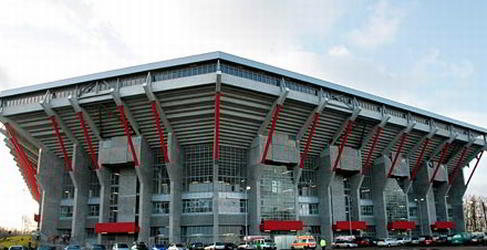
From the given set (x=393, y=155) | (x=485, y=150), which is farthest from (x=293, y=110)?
(x=485, y=150)

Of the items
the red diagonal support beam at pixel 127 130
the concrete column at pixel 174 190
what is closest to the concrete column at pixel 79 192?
the red diagonal support beam at pixel 127 130

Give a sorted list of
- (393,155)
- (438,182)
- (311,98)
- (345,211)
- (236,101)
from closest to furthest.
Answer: (236,101)
(311,98)
(345,211)
(393,155)
(438,182)

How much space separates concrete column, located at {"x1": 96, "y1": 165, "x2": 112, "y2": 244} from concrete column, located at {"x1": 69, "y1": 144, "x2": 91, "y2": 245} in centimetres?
356

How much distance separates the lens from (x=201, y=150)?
6300 cm

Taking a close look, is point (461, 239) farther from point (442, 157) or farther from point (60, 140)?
point (60, 140)

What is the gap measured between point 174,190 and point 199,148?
735 cm

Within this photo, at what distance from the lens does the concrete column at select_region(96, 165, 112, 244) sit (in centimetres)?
6116

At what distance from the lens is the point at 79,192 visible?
63906mm

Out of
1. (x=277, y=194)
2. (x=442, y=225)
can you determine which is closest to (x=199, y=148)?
(x=277, y=194)

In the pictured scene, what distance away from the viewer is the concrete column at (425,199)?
266ft

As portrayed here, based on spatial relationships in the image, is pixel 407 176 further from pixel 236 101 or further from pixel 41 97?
pixel 41 97

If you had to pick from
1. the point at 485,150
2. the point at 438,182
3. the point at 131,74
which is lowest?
the point at 438,182

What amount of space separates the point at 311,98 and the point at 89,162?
35548 millimetres

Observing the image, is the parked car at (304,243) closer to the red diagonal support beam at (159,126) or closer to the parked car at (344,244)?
the parked car at (344,244)
